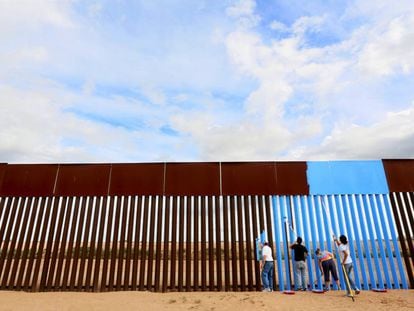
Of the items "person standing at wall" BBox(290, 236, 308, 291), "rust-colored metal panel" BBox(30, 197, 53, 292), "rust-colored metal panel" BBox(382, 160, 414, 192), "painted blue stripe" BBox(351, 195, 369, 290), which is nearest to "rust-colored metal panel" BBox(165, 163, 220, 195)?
"person standing at wall" BBox(290, 236, 308, 291)

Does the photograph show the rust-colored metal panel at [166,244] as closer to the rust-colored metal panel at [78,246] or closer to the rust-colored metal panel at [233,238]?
the rust-colored metal panel at [233,238]

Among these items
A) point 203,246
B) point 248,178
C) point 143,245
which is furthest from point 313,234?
point 143,245

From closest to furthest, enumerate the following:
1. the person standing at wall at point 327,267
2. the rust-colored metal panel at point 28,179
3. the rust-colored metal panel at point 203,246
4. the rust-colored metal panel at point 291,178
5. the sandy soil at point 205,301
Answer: the sandy soil at point 205,301 < the person standing at wall at point 327,267 < the rust-colored metal panel at point 203,246 < the rust-colored metal panel at point 291,178 < the rust-colored metal panel at point 28,179

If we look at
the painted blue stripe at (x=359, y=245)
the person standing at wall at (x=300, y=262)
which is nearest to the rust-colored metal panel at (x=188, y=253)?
the person standing at wall at (x=300, y=262)

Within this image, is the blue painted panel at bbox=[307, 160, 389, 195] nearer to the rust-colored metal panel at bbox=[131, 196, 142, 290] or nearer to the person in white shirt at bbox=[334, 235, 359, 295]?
the person in white shirt at bbox=[334, 235, 359, 295]

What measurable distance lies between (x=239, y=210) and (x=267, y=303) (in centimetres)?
276

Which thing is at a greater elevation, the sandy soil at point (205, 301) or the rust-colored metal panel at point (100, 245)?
the rust-colored metal panel at point (100, 245)

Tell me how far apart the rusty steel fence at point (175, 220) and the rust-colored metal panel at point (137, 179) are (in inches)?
1.2

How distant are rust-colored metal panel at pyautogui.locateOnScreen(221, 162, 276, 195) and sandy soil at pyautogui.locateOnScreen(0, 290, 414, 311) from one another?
9.18 feet

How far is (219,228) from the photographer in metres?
8.24

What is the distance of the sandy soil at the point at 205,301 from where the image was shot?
19.9 feet

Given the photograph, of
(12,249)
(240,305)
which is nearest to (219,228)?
(240,305)

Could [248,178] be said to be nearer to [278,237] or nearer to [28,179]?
[278,237]

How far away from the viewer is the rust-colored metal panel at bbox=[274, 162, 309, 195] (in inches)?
340
